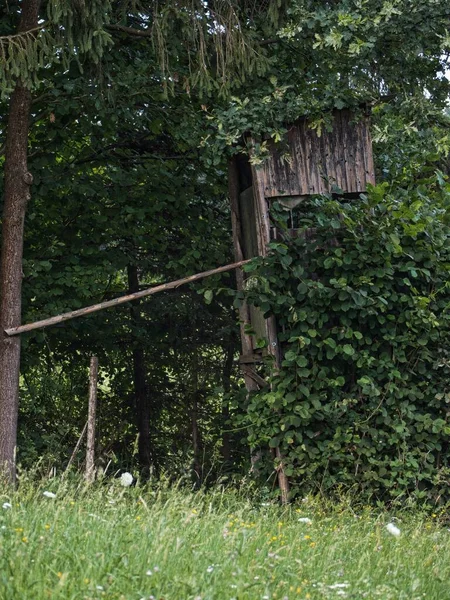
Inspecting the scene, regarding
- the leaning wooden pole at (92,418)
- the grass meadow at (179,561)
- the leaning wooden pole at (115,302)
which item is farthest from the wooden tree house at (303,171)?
the grass meadow at (179,561)

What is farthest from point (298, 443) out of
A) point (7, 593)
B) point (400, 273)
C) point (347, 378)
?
point (7, 593)

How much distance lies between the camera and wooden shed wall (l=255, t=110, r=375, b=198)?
28.1ft

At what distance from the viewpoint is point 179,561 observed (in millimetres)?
3850

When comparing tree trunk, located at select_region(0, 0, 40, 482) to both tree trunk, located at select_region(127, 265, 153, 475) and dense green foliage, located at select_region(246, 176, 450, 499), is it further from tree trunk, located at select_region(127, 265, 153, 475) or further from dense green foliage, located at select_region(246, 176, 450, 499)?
tree trunk, located at select_region(127, 265, 153, 475)

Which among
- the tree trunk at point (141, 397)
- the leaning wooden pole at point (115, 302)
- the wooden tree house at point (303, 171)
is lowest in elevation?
the tree trunk at point (141, 397)

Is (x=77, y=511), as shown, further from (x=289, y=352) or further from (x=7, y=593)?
(x=289, y=352)

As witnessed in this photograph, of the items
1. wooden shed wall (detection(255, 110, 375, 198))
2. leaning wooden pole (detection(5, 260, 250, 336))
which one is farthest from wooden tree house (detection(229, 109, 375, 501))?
leaning wooden pole (detection(5, 260, 250, 336))

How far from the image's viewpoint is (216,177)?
11672mm

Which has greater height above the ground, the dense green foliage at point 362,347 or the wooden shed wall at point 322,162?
the wooden shed wall at point 322,162

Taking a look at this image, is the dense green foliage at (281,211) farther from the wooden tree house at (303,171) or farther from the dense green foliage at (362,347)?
the wooden tree house at (303,171)

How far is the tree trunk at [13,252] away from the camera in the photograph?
8.54 meters

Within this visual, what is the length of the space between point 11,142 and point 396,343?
4180 mm

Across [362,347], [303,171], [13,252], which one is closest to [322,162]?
[303,171]

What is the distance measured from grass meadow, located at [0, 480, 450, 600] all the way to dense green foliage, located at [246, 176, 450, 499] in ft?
8.63
